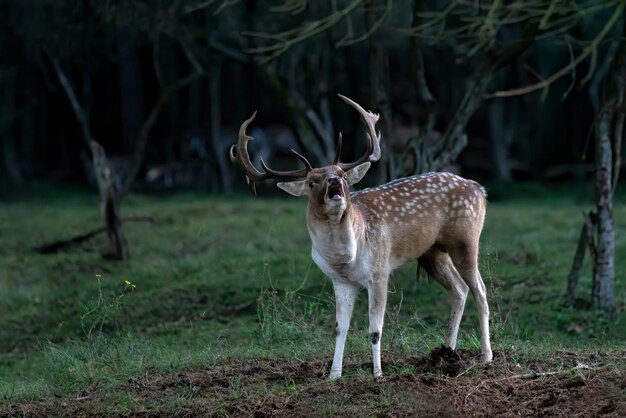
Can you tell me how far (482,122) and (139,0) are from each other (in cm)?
1800

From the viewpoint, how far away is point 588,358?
837 centimetres

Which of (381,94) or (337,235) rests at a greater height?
(381,94)

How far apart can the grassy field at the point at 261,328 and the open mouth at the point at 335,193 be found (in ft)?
4.09

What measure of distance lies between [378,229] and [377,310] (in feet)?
2.04

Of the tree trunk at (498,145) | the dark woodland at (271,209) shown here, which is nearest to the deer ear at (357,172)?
the dark woodland at (271,209)

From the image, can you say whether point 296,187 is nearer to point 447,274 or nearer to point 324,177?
point 324,177

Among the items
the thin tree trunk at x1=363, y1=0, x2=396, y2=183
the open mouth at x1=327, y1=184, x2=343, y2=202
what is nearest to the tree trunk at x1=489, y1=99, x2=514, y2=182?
the thin tree trunk at x1=363, y1=0, x2=396, y2=183

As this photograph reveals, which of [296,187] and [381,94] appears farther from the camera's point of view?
[381,94]

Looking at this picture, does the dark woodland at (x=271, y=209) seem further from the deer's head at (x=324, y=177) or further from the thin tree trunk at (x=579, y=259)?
the deer's head at (x=324, y=177)

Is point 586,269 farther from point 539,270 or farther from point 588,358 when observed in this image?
point 588,358

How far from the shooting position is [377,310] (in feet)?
27.8

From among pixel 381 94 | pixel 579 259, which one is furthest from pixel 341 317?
pixel 381 94

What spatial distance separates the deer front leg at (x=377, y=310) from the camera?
329 inches

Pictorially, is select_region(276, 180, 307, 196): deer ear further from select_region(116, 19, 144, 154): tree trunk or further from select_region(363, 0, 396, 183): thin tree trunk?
select_region(116, 19, 144, 154): tree trunk
